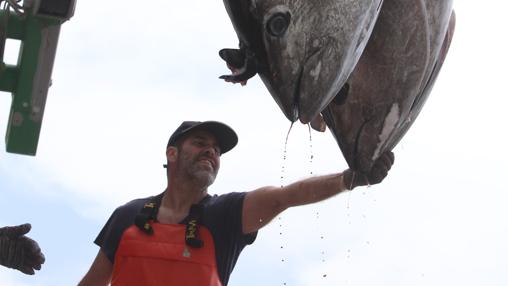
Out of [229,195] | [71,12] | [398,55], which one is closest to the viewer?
[398,55]

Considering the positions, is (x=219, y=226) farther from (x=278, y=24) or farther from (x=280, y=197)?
(x=278, y=24)

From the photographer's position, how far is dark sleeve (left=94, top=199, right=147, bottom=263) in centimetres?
507

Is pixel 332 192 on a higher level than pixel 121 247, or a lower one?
higher

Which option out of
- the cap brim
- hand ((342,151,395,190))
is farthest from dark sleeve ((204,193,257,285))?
hand ((342,151,395,190))

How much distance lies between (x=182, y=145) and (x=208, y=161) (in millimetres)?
194

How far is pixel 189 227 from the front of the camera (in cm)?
494

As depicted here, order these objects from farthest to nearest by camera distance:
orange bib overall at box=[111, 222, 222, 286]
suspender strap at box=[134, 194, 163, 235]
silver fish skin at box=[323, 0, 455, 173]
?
1. suspender strap at box=[134, 194, 163, 235]
2. orange bib overall at box=[111, 222, 222, 286]
3. silver fish skin at box=[323, 0, 455, 173]

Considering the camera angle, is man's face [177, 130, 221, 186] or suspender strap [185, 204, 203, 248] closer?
suspender strap [185, 204, 203, 248]

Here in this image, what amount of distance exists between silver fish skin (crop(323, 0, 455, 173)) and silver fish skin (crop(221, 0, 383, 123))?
155mm

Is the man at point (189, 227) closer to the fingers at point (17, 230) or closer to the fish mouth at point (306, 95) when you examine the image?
the fingers at point (17, 230)

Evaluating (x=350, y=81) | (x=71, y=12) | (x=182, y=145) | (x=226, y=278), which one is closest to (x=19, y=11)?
(x=71, y=12)

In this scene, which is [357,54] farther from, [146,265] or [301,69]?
[146,265]

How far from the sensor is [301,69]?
8.24ft

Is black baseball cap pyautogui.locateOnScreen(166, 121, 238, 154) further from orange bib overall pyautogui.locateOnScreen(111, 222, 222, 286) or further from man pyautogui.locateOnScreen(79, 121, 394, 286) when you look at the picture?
orange bib overall pyautogui.locateOnScreen(111, 222, 222, 286)
